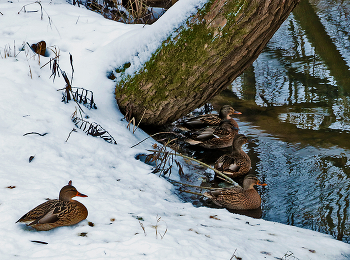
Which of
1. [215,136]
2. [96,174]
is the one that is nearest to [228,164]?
[215,136]

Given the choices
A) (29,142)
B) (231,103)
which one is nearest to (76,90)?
(29,142)

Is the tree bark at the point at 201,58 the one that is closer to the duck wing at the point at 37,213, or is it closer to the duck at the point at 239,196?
the duck at the point at 239,196

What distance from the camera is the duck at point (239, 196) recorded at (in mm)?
4273

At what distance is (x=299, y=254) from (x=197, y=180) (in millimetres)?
2070

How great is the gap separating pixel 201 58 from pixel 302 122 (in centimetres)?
234

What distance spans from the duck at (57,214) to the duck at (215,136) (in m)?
3.14

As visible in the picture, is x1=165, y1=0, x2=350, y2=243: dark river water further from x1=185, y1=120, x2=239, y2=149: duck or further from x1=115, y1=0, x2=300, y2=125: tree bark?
x1=115, y1=0, x2=300, y2=125: tree bark

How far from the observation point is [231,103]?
7.30 m

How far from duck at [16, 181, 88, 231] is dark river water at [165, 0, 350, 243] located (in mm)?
2164

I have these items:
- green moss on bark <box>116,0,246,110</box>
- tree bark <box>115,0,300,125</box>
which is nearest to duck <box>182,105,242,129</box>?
tree bark <box>115,0,300,125</box>

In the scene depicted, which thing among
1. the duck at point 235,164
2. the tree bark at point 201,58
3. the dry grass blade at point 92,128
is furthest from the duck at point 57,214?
the duck at point 235,164

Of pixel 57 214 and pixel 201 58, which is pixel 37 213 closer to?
pixel 57 214

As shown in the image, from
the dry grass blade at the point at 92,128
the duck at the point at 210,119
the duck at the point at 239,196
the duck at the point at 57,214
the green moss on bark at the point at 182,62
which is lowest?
the duck at the point at 239,196

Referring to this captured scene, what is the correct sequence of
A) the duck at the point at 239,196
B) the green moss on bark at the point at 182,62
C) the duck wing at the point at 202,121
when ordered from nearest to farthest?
1. the duck at the point at 239,196
2. the green moss on bark at the point at 182,62
3. the duck wing at the point at 202,121
